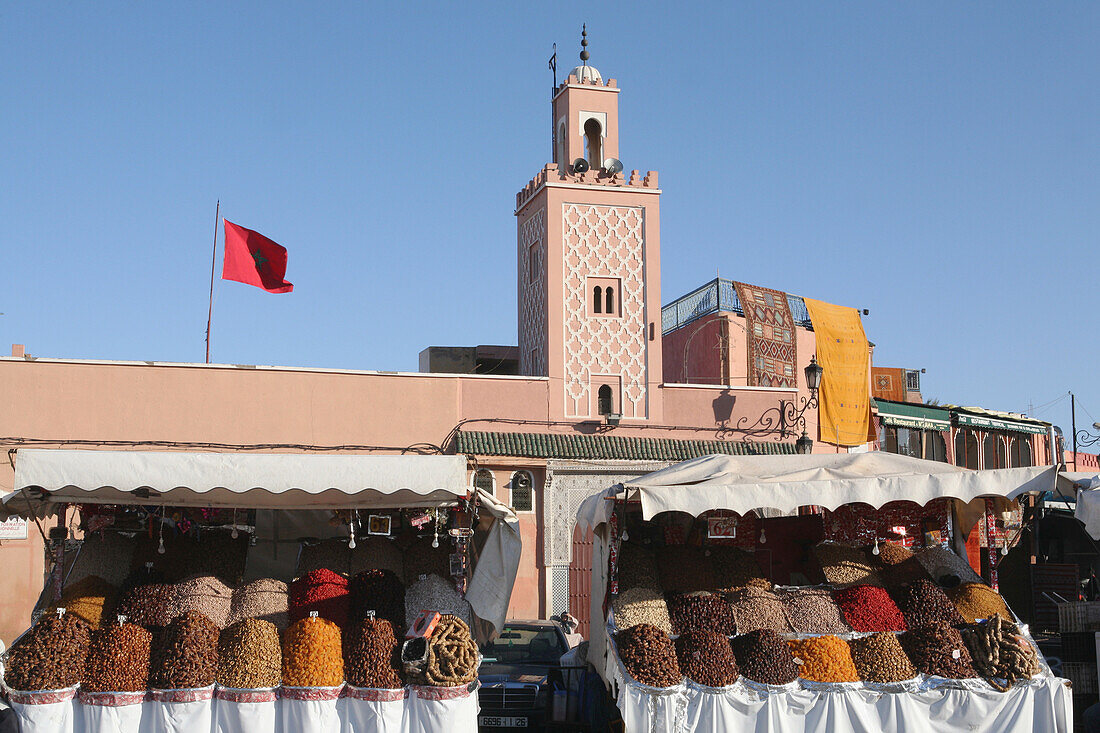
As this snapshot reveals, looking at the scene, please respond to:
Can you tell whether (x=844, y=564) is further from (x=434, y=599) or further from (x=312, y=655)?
→ (x=312, y=655)

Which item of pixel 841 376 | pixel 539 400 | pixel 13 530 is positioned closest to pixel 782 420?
pixel 841 376

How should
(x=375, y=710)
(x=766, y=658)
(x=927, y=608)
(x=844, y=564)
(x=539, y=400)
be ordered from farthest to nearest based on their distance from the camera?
(x=539, y=400)
(x=844, y=564)
(x=927, y=608)
(x=766, y=658)
(x=375, y=710)

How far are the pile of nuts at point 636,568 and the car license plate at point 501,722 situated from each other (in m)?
1.21

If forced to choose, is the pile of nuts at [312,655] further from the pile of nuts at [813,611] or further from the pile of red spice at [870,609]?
the pile of red spice at [870,609]

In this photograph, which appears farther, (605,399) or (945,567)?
(605,399)

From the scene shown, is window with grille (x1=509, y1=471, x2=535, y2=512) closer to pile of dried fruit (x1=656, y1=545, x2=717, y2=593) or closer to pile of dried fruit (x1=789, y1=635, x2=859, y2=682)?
pile of dried fruit (x1=656, y1=545, x2=717, y2=593)

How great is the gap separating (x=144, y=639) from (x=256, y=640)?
2.49ft

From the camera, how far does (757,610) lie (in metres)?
8.13

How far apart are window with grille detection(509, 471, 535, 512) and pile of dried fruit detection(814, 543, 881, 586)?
8.64 meters

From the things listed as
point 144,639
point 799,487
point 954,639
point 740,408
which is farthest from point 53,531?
point 740,408

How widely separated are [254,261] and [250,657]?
12149 mm

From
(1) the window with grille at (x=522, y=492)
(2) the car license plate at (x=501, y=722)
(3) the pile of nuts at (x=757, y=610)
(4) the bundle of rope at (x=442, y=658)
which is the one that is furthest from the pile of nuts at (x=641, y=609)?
(1) the window with grille at (x=522, y=492)

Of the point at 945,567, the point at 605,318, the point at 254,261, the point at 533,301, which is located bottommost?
the point at 945,567

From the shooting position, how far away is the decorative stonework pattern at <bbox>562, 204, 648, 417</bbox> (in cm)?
1867
